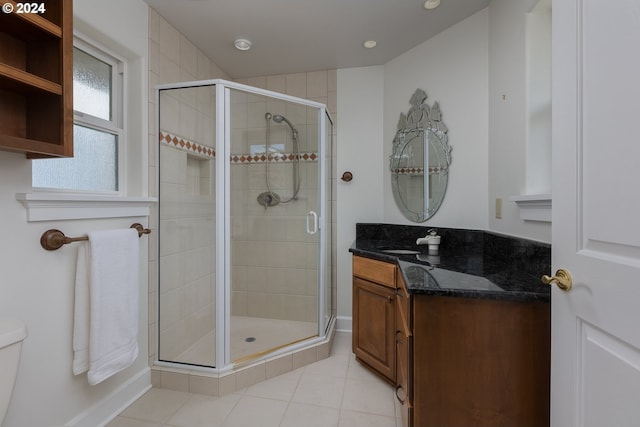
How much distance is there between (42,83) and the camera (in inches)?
41.8

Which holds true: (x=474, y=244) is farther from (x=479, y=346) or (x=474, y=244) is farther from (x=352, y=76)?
(x=352, y=76)

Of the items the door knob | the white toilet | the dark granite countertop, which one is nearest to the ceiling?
the dark granite countertop

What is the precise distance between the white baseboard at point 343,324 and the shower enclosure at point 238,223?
184 millimetres

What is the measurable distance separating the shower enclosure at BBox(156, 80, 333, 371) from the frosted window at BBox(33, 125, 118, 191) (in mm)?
275

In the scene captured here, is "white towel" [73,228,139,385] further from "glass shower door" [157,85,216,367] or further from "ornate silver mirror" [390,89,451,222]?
"ornate silver mirror" [390,89,451,222]

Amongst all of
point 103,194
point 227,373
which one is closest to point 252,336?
point 227,373

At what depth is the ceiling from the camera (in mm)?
1826

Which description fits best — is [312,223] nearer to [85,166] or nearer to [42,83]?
[85,166]

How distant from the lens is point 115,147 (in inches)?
68.8

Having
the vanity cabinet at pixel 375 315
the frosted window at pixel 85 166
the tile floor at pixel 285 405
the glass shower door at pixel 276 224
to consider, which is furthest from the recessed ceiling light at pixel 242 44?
the tile floor at pixel 285 405

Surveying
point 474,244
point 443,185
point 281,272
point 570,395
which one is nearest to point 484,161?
point 443,185

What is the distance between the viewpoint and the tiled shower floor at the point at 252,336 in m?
1.89

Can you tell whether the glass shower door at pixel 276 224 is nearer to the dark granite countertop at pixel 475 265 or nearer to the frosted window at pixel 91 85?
the dark granite countertop at pixel 475 265

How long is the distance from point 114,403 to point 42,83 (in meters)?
1.62
